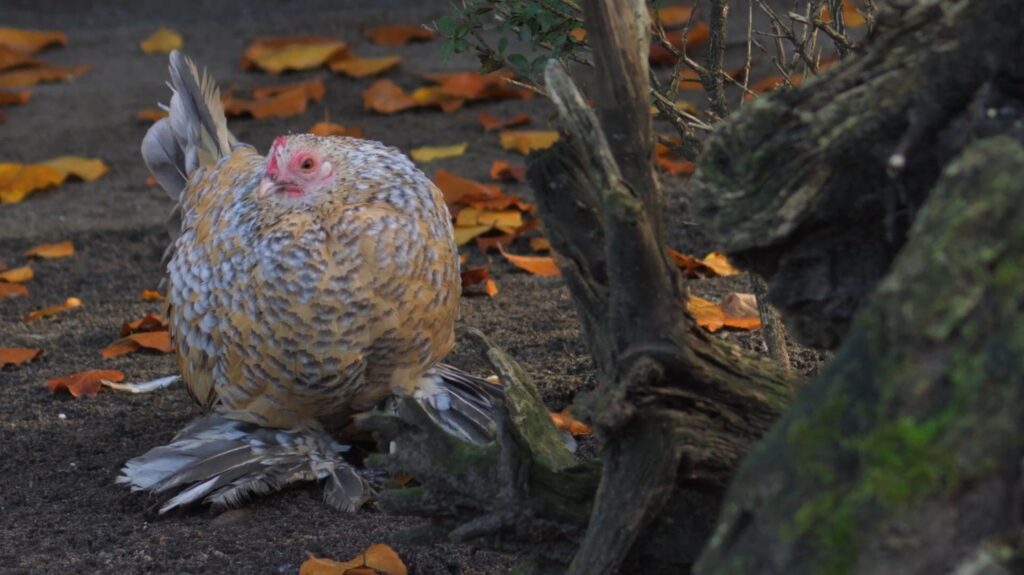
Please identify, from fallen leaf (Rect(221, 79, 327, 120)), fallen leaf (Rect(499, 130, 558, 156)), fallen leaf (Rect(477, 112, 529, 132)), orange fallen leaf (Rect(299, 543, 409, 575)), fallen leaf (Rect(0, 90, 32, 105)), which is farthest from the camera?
fallen leaf (Rect(0, 90, 32, 105))

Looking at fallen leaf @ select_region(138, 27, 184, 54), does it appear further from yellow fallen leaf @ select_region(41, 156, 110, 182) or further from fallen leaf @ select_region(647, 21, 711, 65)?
fallen leaf @ select_region(647, 21, 711, 65)

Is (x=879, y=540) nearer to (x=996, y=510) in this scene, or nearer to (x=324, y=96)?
(x=996, y=510)

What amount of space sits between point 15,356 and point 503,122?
8.07 ft

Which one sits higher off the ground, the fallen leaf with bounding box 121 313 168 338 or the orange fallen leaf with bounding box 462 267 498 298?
the orange fallen leaf with bounding box 462 267 498 298

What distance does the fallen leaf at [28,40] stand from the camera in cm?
688

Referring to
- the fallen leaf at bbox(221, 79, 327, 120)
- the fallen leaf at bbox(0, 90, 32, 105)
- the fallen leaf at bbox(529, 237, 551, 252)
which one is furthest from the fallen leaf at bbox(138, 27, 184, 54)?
the fallen leaf at bbox(529, 237, 551, 252)

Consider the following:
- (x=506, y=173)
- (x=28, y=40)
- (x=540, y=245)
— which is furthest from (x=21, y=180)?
(x=540, y=245)

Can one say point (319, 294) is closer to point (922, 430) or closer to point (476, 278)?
point (476, 278)

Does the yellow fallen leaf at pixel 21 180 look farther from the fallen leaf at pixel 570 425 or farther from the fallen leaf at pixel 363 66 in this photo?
the fallen leaf at pixel 570 425

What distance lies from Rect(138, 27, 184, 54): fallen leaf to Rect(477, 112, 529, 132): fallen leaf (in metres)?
2.00

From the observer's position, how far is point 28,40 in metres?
6.93

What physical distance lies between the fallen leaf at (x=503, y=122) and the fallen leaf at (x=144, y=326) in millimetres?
2015

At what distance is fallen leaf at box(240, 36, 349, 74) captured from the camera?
646 centimetres

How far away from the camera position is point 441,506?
2.17 meters
